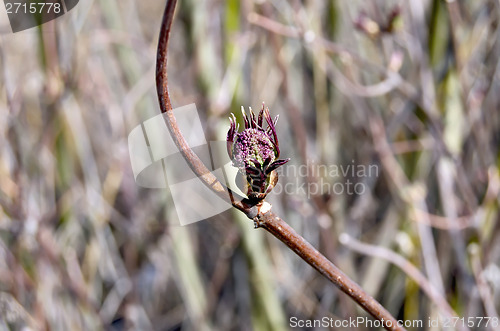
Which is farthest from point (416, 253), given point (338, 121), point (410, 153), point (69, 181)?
point (69, 181)

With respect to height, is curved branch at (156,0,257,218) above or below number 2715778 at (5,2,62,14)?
below

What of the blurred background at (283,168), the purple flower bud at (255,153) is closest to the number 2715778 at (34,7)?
the blurred background at (283,168)

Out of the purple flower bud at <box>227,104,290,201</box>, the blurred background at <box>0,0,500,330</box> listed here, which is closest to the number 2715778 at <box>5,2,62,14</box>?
the blurred background at <box>0,0,500,330</box>

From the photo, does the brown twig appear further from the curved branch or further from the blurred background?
the blurred background

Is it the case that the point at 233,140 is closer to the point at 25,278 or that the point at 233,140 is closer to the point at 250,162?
the point at 250,162

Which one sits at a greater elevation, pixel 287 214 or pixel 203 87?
pixel 203 87

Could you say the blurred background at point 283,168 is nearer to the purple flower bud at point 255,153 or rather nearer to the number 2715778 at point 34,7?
the number 2715778 at point 34,7

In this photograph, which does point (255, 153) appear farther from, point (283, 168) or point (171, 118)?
point (283, 168)
